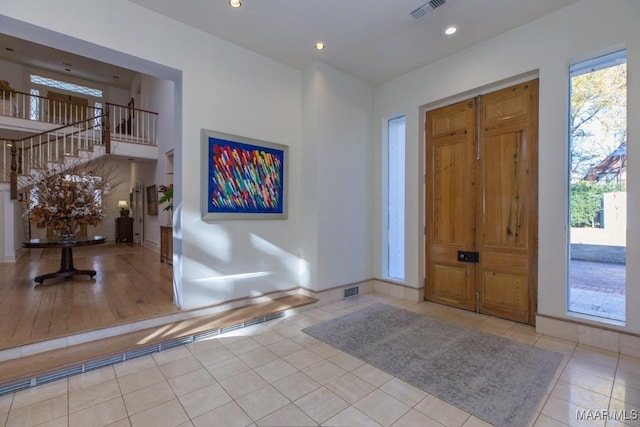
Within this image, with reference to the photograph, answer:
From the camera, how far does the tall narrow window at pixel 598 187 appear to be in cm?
269

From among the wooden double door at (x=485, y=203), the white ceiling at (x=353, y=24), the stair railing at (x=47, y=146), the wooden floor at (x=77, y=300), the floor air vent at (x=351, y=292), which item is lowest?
the floor air vent at (x=351, y=292)

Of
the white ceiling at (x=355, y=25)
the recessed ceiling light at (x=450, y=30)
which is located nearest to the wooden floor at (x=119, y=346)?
the white ceiling at (x=355, y=25)

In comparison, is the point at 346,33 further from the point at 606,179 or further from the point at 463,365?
the point at 463,365

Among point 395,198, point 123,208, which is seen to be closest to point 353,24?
point 395,198

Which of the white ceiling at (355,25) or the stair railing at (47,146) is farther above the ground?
the white ceiling at (355,25)

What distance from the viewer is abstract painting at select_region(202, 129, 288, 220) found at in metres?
3.36

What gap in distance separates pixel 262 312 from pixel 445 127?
11.3ft

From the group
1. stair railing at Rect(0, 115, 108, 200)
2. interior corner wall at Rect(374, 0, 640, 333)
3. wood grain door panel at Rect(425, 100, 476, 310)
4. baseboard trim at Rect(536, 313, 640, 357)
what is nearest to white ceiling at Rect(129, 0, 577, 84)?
interior corner wall at Rect(374, 0, 640, 333)

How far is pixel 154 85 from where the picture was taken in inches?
332

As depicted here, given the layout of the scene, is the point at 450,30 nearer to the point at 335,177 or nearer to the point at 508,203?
the point at 508,203

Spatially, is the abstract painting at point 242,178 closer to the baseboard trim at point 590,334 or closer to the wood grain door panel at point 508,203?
the wood grain door panel at point 508,203

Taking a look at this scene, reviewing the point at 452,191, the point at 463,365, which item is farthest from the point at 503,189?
the point at 463,365

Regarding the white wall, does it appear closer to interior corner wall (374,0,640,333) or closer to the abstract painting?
the abstract painting

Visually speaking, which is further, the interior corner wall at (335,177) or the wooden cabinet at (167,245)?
the wooden cabinet at (167,245)
